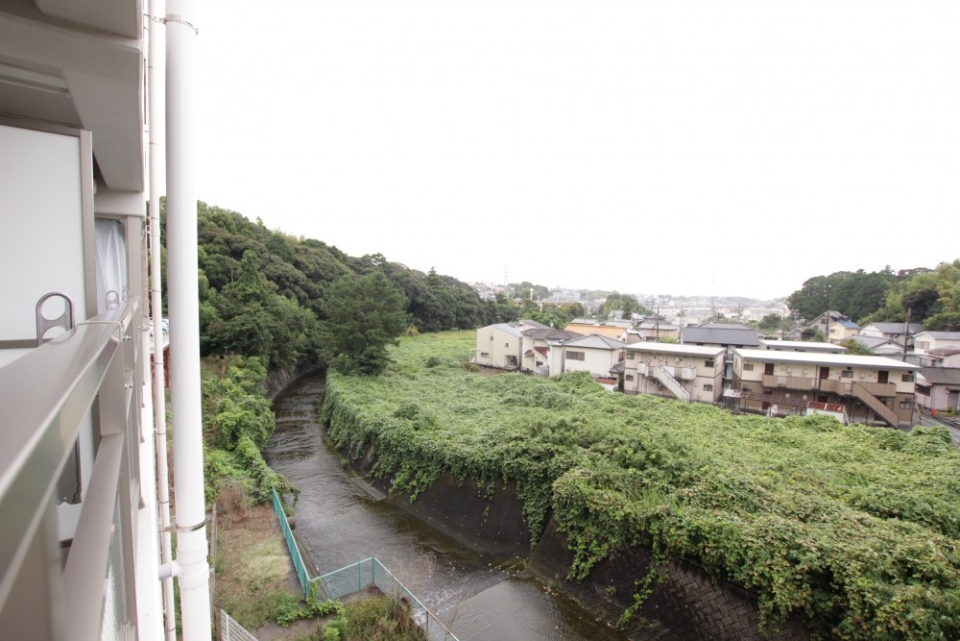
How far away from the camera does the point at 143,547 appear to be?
1.93 m

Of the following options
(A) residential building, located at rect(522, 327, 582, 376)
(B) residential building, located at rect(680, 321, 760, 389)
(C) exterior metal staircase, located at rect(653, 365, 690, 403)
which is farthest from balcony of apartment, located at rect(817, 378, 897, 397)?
(A) residential building, located at rect(522, 327, 582, 376)

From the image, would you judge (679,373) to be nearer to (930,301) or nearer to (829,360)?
(829,360)

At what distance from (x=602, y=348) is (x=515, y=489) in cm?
1119

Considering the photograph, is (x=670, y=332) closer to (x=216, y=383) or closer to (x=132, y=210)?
(x=216, y=383)

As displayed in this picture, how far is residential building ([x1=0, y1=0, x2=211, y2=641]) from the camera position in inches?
13.4

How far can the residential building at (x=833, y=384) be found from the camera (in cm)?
1347

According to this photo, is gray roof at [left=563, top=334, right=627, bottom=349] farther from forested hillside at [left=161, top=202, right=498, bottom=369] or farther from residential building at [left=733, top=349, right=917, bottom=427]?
forested hillside at [left=161, top=202, right=498, bottom=369]

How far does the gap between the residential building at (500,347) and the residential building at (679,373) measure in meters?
5.92

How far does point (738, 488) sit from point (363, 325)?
12.8 m

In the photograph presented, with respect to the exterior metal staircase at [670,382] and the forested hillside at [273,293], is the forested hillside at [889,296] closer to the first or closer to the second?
the exterior metal staircase at [670,382]

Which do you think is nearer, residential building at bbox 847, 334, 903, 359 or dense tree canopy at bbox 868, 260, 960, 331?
residential building at bbox 847, 334, 903, 359

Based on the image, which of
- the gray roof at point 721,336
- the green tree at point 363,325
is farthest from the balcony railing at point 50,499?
the gray roof at point 721,336

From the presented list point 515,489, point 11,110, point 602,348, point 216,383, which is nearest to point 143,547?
point 11,110

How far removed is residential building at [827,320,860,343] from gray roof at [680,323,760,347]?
13.2 metres
